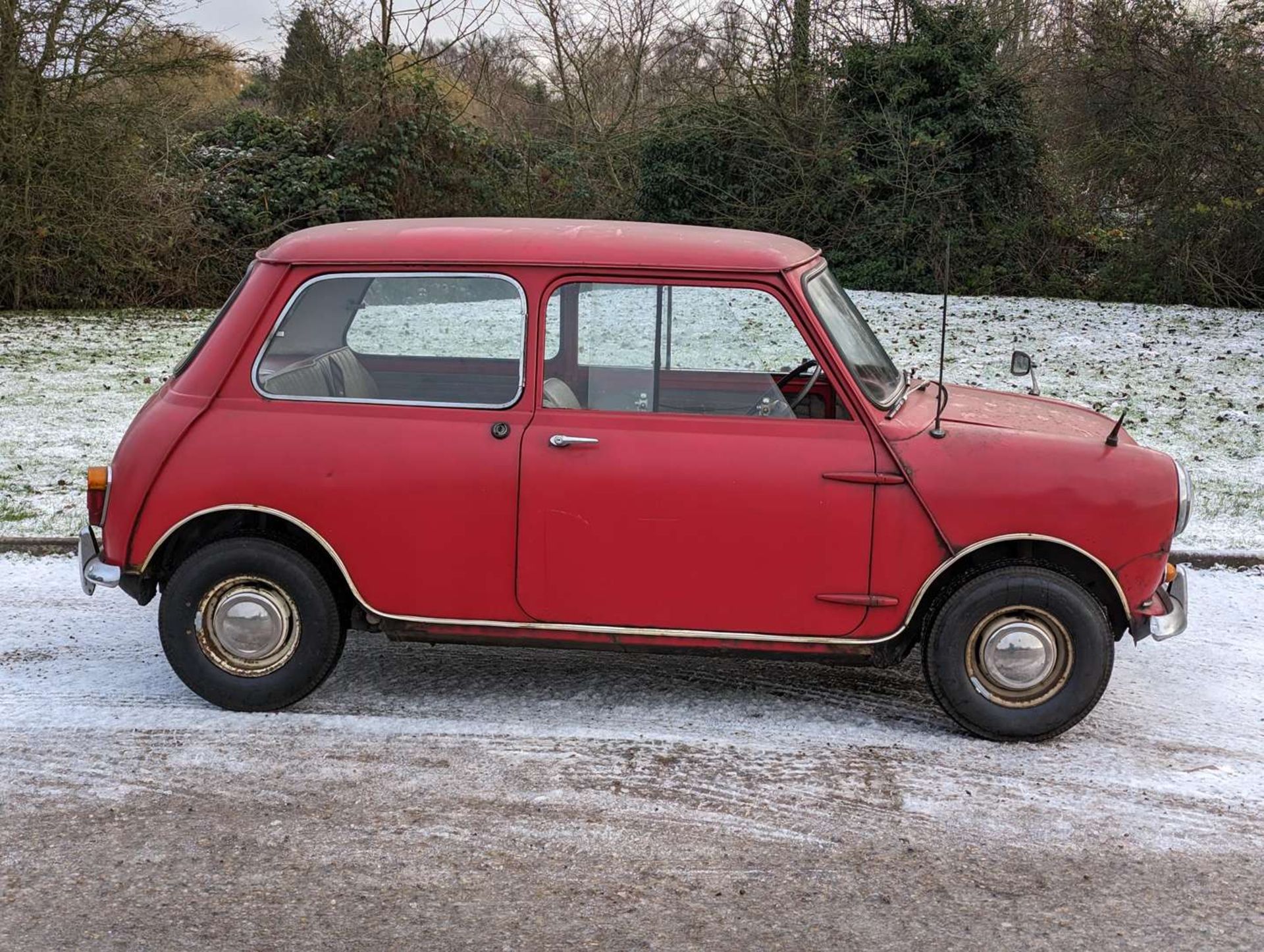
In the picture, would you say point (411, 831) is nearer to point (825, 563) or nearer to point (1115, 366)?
point (825, 563)

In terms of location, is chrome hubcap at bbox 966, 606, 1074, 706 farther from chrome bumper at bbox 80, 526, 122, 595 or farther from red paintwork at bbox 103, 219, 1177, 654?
chrome bumper at bbox 80, 526, 122, 595

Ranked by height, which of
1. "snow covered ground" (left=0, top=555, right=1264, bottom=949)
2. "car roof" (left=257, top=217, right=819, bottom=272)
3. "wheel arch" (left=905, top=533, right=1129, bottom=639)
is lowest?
"snow covered ground" (left=0, top=555, right=1264, bottom=949)

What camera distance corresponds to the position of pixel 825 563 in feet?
14.4

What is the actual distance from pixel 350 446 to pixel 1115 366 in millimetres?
10554

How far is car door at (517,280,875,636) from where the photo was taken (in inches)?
172

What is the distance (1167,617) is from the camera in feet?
14.7

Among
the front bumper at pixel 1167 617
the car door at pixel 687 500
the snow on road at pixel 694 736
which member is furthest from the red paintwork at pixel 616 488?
the snow on road at pixel 694 736

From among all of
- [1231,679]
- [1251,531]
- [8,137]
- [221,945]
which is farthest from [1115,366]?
[8,137]

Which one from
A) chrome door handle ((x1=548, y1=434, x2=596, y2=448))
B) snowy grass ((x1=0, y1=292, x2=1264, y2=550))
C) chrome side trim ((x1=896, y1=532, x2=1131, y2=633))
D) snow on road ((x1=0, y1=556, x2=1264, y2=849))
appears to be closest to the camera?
snow on road ((x1=0, y1=556, x2=1264, y2=849))

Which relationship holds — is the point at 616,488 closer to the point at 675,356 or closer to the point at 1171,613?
the point at 675,356

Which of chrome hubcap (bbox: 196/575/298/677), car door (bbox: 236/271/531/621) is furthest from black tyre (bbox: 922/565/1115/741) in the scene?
chrome hubcap (bbox: 196/575/298/677)

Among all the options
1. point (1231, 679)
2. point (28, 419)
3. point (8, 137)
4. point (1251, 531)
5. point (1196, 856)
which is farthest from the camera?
point (8, 137)

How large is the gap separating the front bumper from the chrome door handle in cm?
202

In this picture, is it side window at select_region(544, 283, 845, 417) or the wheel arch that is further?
side window at select_region(544, 283, 845, 417)
